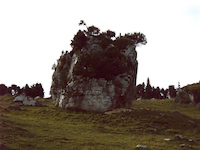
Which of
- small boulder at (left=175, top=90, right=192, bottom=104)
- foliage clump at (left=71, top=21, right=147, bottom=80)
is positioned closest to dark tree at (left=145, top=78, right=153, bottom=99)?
small boulder at (left=175, top=90, right=192, bottom=104)

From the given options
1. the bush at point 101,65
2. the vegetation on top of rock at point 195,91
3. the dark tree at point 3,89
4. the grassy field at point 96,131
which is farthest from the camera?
the dark tree at point 3,89

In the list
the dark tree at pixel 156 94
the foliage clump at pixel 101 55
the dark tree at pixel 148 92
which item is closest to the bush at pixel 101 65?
the foliage clump at pixel 101 55

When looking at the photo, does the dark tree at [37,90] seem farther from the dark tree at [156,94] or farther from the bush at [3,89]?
the dark tree at [156,94]

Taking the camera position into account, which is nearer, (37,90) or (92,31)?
(92,31)

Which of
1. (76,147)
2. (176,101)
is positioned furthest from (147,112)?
(176,101)

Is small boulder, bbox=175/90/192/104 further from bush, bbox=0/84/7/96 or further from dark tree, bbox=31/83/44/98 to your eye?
bush, bbox=0/84/7/96

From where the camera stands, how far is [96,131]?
46.9 metres

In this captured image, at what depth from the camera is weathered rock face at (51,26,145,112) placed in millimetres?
65494

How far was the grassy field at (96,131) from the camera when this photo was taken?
34625 mm

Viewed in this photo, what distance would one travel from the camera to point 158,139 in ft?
141

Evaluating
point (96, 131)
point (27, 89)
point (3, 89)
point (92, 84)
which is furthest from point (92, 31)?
point (3, 89)

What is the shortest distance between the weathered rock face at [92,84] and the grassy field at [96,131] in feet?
11.4

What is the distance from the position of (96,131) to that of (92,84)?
20.8 metres

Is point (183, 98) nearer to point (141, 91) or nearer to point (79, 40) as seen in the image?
point (79, 40)
